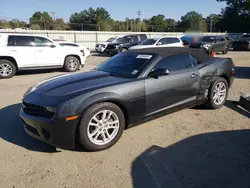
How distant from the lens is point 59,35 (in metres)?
25.2

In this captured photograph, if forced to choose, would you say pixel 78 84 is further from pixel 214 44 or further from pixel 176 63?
pixel 214 44

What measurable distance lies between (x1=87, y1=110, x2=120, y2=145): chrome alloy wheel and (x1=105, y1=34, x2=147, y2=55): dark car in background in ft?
49.8

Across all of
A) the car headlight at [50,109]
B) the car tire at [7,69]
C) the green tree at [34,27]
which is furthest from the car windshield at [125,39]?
the green tree at [34,27]

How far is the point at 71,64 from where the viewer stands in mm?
10922

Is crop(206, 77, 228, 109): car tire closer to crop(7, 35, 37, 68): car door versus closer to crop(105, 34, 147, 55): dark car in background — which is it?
crop(7, 35, 37, 68): car door

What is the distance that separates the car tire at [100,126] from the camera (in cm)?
315

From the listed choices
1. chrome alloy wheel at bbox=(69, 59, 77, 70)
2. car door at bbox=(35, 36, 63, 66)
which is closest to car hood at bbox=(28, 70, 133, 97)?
car door at bbox=(35, 36, 63, 66)

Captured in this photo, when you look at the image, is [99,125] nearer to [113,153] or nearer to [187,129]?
[113,153]

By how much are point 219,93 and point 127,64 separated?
7.40ft

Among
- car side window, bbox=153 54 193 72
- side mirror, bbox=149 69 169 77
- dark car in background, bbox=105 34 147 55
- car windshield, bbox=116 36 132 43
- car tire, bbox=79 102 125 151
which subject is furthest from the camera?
car windshield, bbox=116 36 132 43

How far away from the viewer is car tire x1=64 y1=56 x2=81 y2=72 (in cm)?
1073

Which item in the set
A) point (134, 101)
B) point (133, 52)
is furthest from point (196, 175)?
point (133, 52)

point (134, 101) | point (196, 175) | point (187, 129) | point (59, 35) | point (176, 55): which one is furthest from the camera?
point (59, 35)

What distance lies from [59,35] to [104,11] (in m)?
61.2
